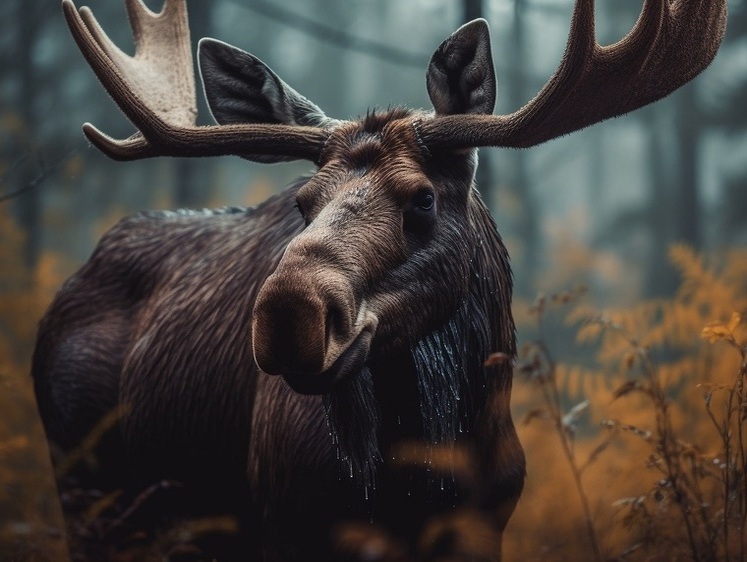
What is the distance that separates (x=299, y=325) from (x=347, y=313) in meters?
0.18

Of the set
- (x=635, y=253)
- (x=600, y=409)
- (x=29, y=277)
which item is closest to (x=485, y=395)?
(x=600, y=409)

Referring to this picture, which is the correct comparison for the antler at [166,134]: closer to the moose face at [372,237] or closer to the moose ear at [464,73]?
the moose face at [372,237]

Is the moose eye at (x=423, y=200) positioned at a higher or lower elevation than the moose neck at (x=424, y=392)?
higher

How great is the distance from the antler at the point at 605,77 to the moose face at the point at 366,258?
0.59 feet

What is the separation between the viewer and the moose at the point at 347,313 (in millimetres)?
2850

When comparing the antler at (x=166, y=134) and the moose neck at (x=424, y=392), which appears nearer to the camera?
the moose neck at (x=424, y=392)

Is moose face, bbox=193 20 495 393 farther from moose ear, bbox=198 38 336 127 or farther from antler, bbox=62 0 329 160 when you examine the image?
antler, bbox=62 0 329 160

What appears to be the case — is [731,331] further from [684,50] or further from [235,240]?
[235,240]

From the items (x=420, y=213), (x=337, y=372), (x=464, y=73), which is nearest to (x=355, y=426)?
(x=337, y=372)

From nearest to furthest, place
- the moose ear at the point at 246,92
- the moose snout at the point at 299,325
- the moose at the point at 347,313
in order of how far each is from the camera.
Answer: the moose snout at the point at 299,325 → the moose at the point at 347,313 → the moose ear at the point at 246,92

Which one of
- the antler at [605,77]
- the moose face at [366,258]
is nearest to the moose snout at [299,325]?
the moose face at [366,258]

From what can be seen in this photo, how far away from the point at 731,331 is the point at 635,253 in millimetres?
24704

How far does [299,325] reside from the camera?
2527mm

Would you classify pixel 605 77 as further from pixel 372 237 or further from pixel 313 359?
pixel 313 359
